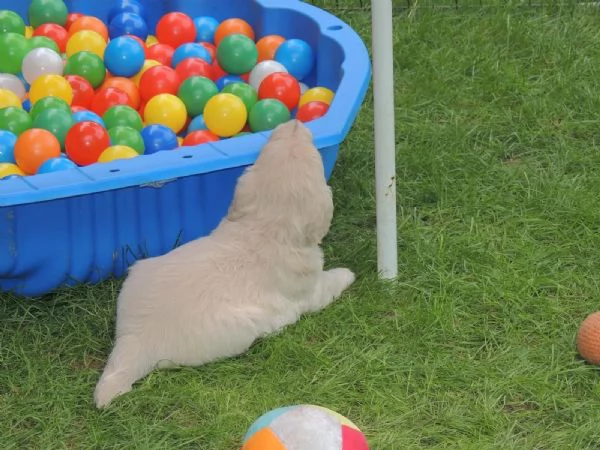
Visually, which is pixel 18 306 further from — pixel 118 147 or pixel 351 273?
pixel 351 273

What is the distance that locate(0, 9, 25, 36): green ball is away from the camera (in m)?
4.29

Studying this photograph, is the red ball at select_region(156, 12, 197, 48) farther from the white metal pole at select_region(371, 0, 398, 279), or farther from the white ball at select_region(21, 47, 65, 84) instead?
the white metal pole at select_region(371, 0, 398, 279)

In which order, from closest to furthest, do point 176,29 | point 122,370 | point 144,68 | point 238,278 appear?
point 122,370 → point 238,278 → point 144,68 → point 176,29

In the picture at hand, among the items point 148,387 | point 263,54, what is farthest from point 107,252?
point 263,54

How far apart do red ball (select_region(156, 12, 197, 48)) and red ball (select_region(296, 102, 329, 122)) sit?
0.94m

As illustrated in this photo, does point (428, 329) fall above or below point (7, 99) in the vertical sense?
below

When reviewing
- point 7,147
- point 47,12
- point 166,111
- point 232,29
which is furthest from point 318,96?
point 47,12

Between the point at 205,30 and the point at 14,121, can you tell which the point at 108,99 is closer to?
the point at 14,121

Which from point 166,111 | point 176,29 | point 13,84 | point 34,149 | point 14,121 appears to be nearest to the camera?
point 34,149

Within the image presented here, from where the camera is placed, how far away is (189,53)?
4.21 m

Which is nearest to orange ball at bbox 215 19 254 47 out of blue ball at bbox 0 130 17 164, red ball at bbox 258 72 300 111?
red ball at bbox 258 72 300 111

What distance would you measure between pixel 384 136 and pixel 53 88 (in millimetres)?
1422

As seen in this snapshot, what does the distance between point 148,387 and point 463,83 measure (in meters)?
2.35

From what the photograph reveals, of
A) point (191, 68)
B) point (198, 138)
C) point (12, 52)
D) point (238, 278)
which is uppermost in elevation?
point (12, 52)
